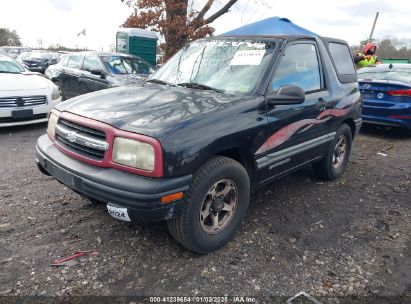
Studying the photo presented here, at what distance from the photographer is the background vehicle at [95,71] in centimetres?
811

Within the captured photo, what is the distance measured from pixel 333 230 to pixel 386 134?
17.2ft

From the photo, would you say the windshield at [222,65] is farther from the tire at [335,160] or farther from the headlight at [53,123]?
the tire at [335,160]

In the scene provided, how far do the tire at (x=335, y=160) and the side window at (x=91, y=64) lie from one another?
6.03 meters

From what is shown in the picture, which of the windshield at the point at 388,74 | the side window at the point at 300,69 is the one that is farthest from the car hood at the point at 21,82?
the windshield at the point at 388,74

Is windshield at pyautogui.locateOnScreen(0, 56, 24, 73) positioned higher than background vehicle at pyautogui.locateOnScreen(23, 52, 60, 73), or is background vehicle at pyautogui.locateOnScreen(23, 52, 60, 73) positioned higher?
windshield at pyautogui.locateOnScreen(0, 56, 24, 73)

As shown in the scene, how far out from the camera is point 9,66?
7.36 m

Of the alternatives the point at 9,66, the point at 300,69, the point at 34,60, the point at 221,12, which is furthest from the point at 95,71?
the point at 34,60

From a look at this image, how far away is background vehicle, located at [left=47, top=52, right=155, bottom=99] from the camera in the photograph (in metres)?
8.11

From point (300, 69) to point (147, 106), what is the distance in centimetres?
179

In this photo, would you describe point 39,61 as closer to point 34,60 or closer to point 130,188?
point 34,60

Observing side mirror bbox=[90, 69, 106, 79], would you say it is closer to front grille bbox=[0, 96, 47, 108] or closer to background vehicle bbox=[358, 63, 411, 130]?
front grille bbox=[0, 96, 47, 108]

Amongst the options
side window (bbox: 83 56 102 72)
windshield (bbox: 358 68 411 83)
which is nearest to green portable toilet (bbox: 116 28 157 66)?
side window (bbox: 83 56 102 72)

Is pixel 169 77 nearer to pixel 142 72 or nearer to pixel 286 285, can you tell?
pixel 286 285

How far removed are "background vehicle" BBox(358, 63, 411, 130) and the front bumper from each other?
581 centimetres
